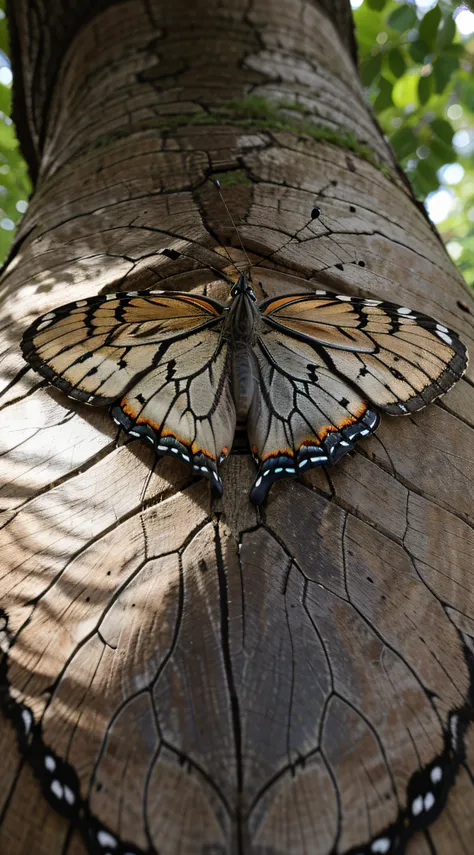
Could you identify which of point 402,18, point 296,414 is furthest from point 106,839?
point 402,18

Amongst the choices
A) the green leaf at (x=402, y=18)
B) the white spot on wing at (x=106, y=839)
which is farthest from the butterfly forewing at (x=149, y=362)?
the green leaf at (x=402, y=18)

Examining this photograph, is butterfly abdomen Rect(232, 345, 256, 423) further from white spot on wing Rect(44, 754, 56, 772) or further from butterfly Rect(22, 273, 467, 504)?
white spot on wing Rect(44, 754, 56, 772)

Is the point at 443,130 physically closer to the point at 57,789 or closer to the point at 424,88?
the point at 424,88

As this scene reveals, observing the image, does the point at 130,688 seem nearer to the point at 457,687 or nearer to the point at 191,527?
the point at 191,527

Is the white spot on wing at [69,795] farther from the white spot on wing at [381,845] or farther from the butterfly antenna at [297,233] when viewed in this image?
the butterfly antenna at [297,233]

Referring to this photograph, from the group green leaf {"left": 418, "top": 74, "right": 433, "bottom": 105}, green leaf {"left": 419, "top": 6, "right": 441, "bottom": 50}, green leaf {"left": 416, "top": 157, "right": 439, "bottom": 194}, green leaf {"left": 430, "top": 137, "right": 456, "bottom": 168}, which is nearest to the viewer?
green leaf {"left": 419, "top": 6, "right": 441, "bottom": 50}

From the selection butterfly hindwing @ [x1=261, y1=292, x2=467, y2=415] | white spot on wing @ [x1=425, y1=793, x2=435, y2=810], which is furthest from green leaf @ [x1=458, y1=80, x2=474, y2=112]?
white spot on wing @ [x1=425, y1=793, x2=435, y2=810]

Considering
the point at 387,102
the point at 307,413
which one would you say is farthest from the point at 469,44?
the point at 307,413
